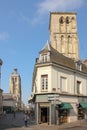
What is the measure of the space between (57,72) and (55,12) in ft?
130

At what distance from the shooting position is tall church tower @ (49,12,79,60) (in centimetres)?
7356

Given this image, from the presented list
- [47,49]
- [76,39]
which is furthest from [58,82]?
[76,39]

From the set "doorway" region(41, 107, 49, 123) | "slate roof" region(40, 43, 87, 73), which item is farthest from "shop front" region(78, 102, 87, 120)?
"doorway" region(41, 107, 49, 123)

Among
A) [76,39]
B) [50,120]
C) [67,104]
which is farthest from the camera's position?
[76,39]

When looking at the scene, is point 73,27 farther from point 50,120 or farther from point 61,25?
point 50,120

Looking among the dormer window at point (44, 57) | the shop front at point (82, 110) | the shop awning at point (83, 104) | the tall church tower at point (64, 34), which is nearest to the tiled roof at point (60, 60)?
the dormer window at point (44, 57)

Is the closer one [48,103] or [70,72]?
[48,103]

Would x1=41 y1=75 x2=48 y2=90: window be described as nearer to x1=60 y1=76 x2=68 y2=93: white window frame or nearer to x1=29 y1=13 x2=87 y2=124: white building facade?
x1=29 y1=13 x2=87 y2=124: white building facade

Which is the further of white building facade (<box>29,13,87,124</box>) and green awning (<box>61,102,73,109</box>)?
green awning (<box>61,102,73,109</box>)

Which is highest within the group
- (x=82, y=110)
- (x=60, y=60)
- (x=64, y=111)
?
(x=60, y=60)

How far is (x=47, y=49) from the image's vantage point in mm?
42031

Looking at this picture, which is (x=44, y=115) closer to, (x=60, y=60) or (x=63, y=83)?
(x=63, y=83)

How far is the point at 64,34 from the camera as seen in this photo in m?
74.6

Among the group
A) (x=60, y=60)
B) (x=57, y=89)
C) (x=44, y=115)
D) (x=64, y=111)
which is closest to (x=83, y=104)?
(x=64, y=111)
